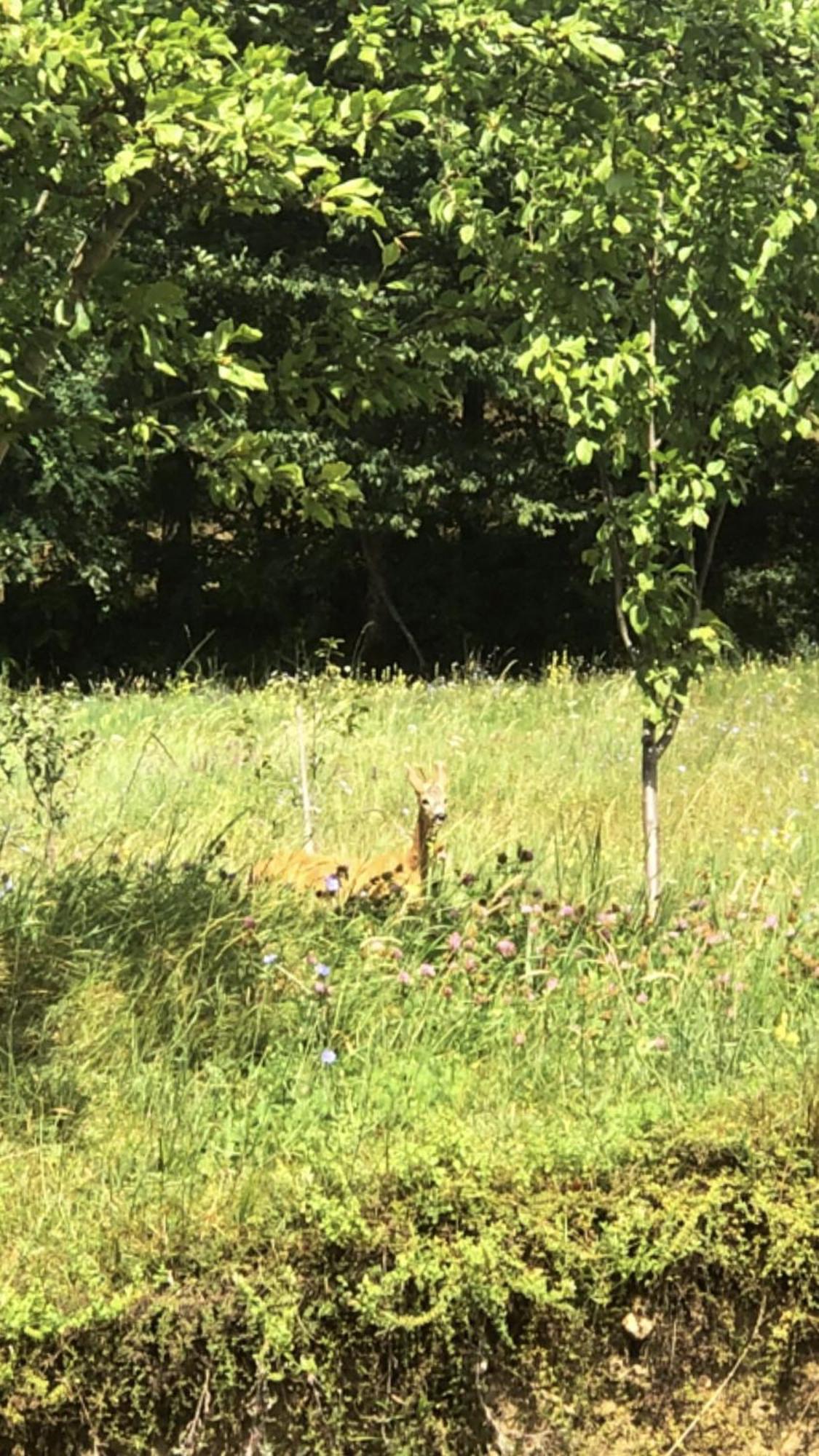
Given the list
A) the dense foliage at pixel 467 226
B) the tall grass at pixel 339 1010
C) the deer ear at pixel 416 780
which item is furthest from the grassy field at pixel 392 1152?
the dense foliage at pixel 467 226

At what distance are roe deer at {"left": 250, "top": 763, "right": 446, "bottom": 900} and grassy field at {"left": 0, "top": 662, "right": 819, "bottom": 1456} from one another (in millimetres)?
131

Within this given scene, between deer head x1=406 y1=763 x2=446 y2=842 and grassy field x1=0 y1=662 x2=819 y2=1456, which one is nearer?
grassy field x1=0 y1=662 x2=819 y2=1456

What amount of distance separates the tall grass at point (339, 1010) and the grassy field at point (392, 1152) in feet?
0.04

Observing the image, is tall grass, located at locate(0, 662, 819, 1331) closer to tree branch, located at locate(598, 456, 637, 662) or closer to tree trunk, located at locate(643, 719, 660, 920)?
tree trunk, located at locate(643, 719, 660, 920)

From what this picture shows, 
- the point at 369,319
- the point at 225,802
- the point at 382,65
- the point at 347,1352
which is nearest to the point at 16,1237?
the point at 347,1352

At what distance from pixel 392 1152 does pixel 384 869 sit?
1.88 metres

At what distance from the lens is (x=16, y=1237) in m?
2.69

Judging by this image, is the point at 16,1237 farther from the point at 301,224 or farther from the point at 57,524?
the point at 301,224

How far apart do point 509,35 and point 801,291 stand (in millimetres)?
1803

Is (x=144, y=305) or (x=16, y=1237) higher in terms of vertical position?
(x=144, y=305)

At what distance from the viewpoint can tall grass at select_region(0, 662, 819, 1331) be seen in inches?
112

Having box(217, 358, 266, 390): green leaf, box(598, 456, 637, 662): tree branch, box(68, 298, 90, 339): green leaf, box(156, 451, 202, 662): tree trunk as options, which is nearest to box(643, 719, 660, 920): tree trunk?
box(598, 456, 637, 662): tree branch

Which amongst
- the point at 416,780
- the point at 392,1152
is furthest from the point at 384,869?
the point at 392,1152

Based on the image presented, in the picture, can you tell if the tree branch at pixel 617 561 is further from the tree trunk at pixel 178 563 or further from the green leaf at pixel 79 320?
the tree trunk at pixel 178 563
